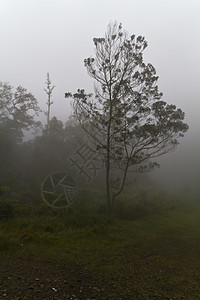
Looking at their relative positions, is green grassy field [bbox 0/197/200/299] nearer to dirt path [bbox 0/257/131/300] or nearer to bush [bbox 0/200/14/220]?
dirt path [bbox 0/257/131/300]

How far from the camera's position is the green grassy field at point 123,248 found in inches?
156

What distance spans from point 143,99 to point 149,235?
220 inches

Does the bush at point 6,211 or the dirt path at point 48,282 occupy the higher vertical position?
the bush at point 6,211

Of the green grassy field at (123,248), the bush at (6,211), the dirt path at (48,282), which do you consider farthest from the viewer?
the bush at (6,211)

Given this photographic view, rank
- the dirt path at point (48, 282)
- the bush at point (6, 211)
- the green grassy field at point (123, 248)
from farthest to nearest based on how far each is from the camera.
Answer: the bush at point (6, 211) < the green grassy field at point (123, 248) < the dirt path at point (48, 282)

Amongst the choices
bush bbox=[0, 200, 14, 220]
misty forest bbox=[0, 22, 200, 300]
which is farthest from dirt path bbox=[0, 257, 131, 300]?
bush bbox=[0, 200, 14, 220]

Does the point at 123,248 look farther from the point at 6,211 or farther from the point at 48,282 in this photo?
the point at 6,211

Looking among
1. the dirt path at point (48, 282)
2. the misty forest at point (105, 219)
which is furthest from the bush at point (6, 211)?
the dirt path at point (48, 282)

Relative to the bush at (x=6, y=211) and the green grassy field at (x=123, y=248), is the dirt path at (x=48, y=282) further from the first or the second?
the bush at (x=6, y=211)

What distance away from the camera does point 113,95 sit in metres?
Answer: 9.86

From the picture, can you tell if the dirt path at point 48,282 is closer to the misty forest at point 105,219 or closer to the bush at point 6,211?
the misty forest at point 105,219

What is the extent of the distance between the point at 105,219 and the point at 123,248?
2.80 m

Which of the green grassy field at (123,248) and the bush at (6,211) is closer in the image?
the green grassy field at (123,248)

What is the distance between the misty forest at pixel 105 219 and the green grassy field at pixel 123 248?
2 centimetres
